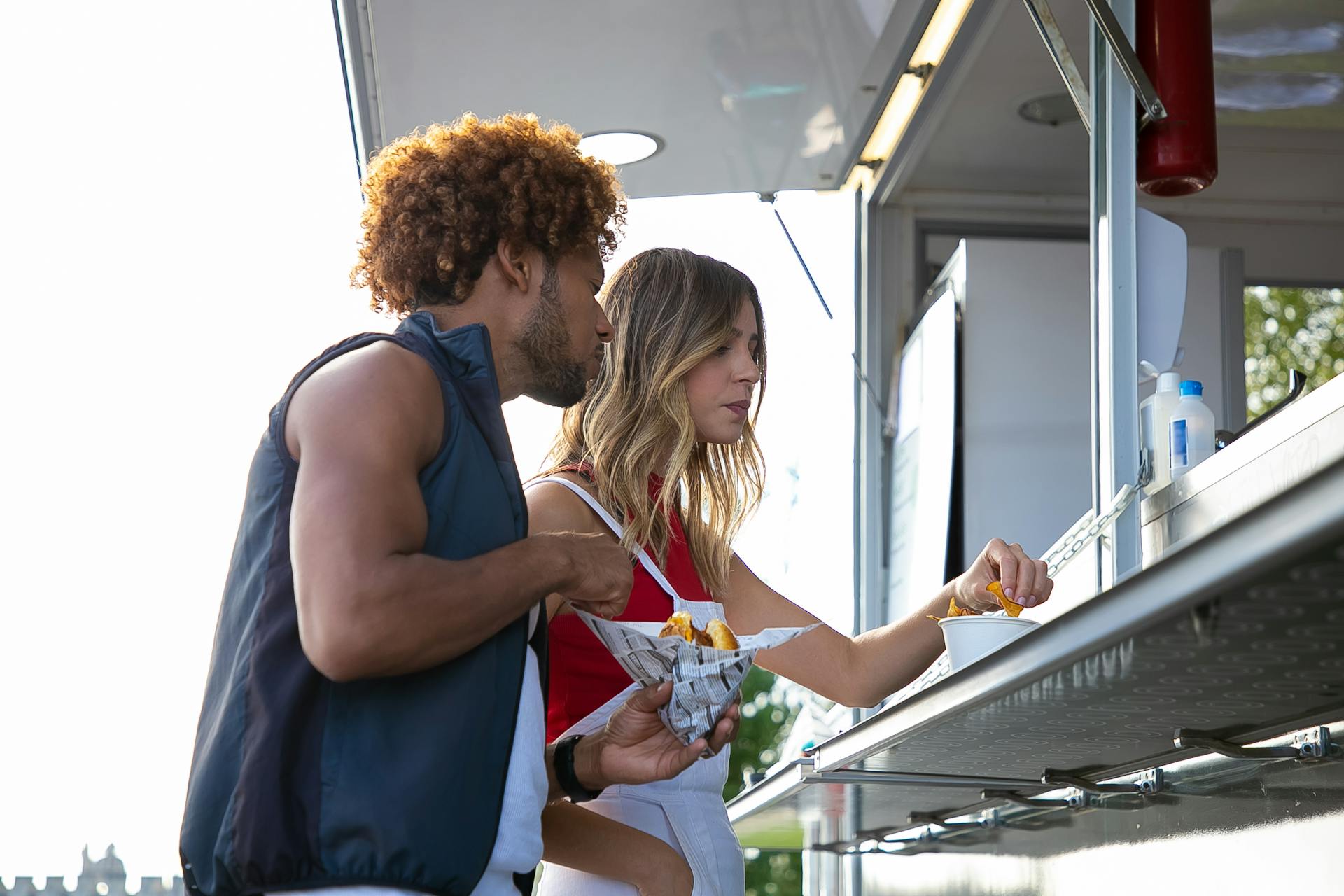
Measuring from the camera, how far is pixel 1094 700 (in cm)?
122

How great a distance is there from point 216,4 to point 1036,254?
8188mm

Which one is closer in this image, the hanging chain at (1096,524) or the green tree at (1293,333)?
the hanging chain at (1096,524)

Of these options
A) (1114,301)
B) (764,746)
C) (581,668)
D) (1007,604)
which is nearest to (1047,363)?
(1114,301)

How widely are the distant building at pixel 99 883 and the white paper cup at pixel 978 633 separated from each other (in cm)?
1042

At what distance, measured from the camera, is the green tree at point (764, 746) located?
18.4m

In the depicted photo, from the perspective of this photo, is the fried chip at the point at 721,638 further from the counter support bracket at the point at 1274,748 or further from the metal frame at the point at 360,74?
the metal frame at the point at 360,74

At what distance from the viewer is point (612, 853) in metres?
1.62

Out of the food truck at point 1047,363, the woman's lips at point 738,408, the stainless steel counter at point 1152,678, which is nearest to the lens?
the stainless steel counter at point 1152,678

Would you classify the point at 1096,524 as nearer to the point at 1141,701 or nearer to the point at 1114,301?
the point at 1114,301

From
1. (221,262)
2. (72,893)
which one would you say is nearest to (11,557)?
(221,262)

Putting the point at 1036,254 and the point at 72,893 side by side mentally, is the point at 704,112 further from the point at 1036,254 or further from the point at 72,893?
the point at 72,893

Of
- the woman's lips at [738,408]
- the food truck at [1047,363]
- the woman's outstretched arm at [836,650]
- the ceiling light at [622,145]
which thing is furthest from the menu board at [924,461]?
the woman's lips at [738,408]

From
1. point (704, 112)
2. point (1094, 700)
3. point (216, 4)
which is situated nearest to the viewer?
point (1094, 700)

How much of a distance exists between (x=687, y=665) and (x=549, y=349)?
395 mm
